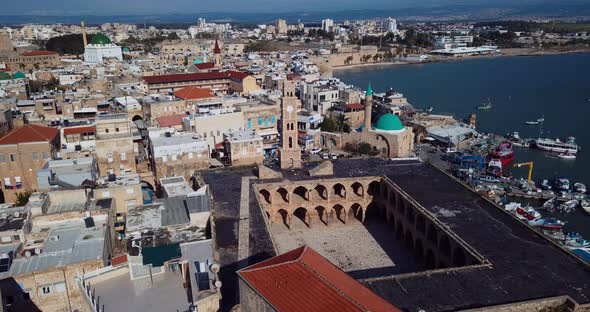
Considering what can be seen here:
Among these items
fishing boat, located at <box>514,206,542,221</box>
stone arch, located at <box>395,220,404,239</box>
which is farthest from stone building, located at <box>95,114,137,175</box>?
fishing boat, located at <box>514,206,542,221</box>

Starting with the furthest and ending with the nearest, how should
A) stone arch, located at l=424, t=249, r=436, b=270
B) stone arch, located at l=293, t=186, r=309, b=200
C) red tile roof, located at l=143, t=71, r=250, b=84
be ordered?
red tile roof, located at l=143, t=71, r=250, b=84
stone arch, located at l=293, t=186, r=309, b=200
stone arch, located at l=424, t=249, r=436, b=270

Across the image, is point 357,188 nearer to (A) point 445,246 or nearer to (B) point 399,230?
(B) point 399,230

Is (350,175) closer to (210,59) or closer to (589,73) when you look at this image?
(210,59)

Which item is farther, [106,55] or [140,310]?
[106,55]

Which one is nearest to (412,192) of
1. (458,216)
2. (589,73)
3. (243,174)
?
(458,216)

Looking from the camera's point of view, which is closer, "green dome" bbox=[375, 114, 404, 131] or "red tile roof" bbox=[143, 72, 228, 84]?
"green dome" bbox=[375, 114, 404, 131]

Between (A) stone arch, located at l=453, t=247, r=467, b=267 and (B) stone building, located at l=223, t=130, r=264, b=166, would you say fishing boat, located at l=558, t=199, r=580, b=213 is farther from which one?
(B) stone building, located at l=223, t=130, r=264, b=166

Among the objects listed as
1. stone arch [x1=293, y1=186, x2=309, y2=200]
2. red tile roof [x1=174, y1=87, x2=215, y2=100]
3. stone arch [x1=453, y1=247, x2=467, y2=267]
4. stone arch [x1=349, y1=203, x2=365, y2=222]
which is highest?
red tile roof [x1=174, y1=87, x2=215, y2=100]
